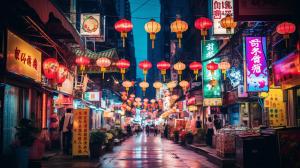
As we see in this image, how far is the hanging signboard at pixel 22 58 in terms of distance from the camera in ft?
41.8

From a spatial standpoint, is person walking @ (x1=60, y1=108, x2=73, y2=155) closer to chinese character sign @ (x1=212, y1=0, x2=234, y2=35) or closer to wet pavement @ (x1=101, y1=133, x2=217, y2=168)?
wet pavement @ (x1=101, y1=133, x2=217, y2=168)

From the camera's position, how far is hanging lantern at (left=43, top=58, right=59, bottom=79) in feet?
52.5

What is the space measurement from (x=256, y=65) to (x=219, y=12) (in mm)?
7342

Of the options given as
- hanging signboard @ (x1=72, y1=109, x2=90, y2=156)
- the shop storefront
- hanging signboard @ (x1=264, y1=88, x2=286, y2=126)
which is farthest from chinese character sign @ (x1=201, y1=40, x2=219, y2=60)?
the shop storefront

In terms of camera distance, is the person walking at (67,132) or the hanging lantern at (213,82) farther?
the hanging lantern at (213,82)

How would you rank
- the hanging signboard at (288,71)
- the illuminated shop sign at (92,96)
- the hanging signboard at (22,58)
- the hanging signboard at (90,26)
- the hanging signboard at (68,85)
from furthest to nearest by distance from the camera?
1. the illuminated shop sign at (92,96)
2. the hanging signboard at (68,85)
3. the hanging signboard at (90,26)
4. the hanging signboard at (288,71)
5. the hanging signboard at (22,58)

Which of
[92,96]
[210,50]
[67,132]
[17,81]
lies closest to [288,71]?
[17,81]

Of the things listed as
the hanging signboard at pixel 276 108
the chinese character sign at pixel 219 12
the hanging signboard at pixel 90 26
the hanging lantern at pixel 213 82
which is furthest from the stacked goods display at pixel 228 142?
the hanging lantern at pixel 213 82

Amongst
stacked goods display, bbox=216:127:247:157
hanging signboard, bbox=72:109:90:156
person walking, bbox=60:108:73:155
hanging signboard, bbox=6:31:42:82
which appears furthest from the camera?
person walking, bbox=60:108:73:155

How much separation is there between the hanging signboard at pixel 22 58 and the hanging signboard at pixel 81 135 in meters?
3.74

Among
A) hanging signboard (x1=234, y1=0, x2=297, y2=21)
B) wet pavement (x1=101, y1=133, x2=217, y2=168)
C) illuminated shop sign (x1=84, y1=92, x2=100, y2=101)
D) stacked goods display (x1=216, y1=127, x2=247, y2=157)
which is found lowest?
wet pavement (x1=101, y1=133, x2=217, y2=168)

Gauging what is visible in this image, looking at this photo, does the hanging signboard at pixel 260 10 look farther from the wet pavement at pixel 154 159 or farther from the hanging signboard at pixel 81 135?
the hanging signboard at pixel 81 135

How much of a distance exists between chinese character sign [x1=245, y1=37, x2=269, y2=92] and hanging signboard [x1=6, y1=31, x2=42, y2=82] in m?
10.0

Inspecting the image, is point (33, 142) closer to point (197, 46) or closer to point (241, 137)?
point (241, 137)
